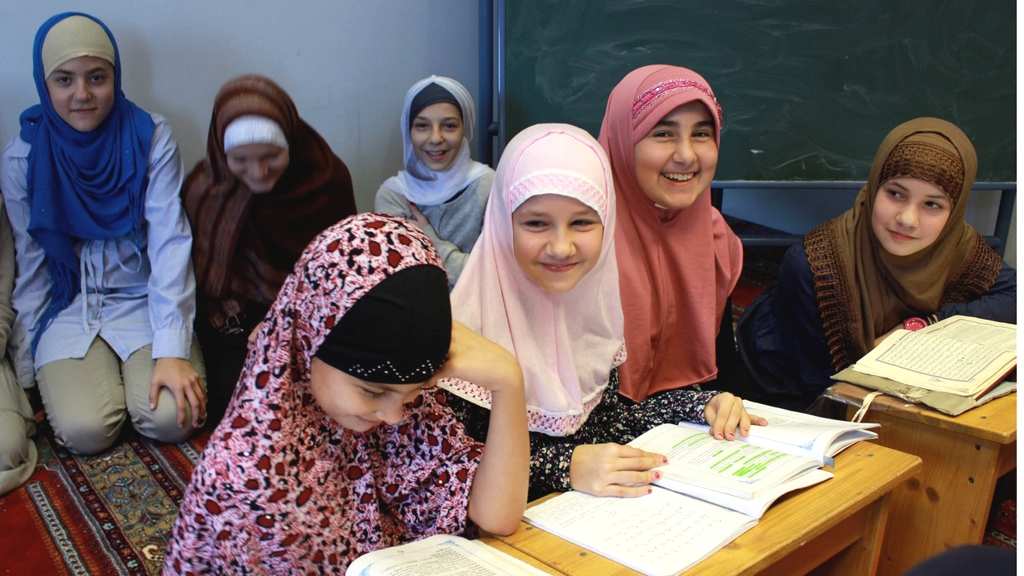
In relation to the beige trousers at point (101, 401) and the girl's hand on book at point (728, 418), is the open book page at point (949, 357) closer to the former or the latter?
the girl's hand on book at point (728, 418)

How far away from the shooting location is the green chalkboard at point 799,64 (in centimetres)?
328

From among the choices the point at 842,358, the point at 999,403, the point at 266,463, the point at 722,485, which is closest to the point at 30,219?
the point at 266,463

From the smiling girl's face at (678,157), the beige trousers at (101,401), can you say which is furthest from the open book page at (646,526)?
the beige trousers at (101,401)

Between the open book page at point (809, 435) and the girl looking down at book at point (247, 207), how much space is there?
5.81 ft

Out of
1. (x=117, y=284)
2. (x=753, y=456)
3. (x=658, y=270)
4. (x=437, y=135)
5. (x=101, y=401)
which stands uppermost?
(x=437, y=135)

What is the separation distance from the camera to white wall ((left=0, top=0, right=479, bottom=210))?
2758 mm

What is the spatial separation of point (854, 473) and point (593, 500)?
433mm

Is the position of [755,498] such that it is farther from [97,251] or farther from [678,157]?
[97,251]

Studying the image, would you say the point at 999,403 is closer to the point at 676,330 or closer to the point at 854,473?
the point at 854,473

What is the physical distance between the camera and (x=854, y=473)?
131 centimetres

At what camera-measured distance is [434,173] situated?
3.20m

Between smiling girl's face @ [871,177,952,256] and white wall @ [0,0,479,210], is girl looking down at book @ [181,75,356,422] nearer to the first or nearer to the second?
white wall @ [0,0,479,210]

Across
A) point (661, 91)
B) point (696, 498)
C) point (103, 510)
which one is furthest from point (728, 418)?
point (103, 510)

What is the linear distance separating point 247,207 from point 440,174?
829 millimetres
